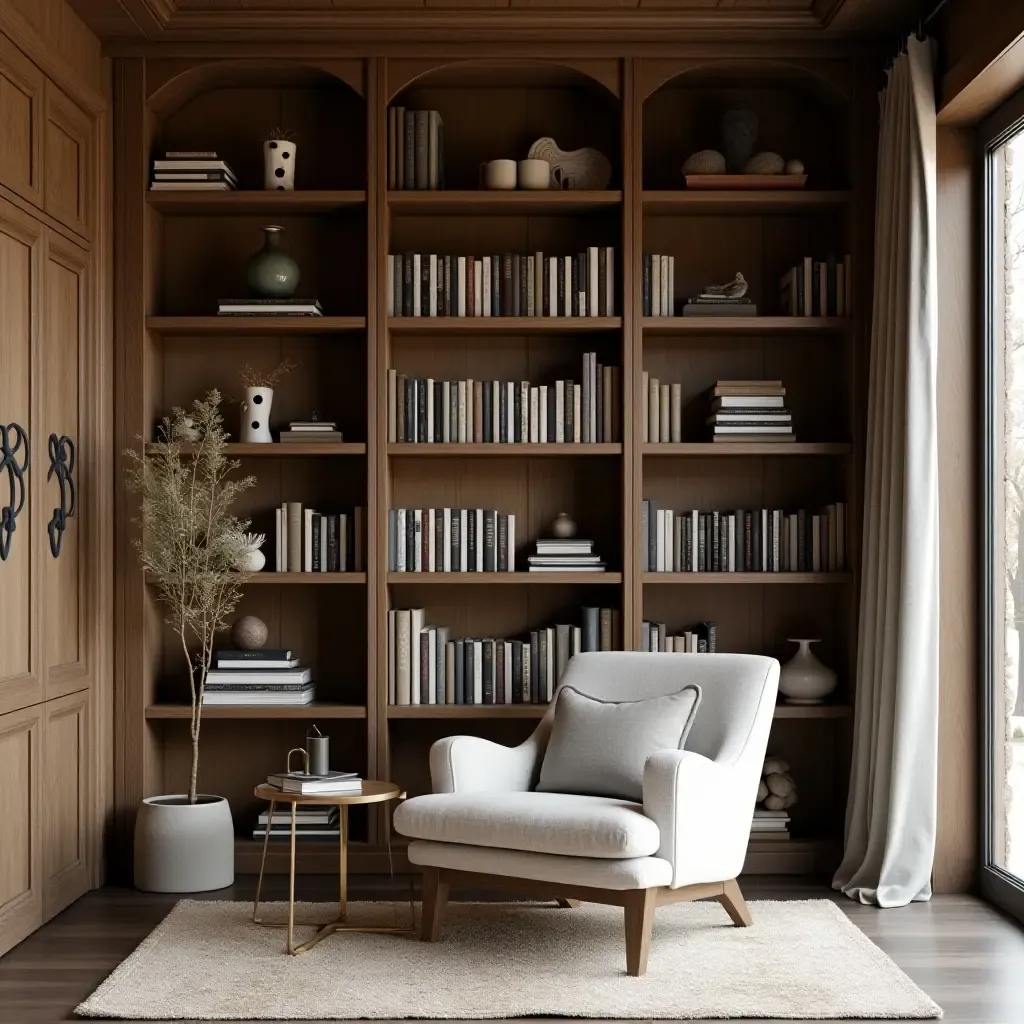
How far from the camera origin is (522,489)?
5340mm

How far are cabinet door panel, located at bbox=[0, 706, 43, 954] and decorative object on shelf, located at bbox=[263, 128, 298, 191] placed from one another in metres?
2.08

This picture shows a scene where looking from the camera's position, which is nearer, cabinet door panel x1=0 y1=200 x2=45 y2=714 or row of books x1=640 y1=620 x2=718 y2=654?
cabinet door panel x1=0 y1=200 x2=45 y2=714

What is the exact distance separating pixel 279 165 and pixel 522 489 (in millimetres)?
1502

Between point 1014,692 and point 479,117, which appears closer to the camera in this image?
point 1014,692

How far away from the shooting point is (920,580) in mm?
4527

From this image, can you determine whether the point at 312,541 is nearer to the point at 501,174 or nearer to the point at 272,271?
the point at 272,271

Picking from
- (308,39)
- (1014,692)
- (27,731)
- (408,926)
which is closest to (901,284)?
(1014,692)

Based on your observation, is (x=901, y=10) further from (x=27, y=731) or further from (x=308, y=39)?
(x=27, y=731)

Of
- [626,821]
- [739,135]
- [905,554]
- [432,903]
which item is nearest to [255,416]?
[432,903]

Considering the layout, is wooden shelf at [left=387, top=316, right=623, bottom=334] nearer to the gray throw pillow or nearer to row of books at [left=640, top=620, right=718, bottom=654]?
row of books at [left=640, top=620, right=718, bottom=654]

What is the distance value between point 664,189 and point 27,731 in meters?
3.04

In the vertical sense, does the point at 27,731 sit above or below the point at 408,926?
above

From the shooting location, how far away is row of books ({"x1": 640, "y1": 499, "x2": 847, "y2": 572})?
200 inches

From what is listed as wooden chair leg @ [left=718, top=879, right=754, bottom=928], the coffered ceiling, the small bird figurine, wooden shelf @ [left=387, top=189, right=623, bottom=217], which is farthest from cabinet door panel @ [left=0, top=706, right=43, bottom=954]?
the small bird figurine
